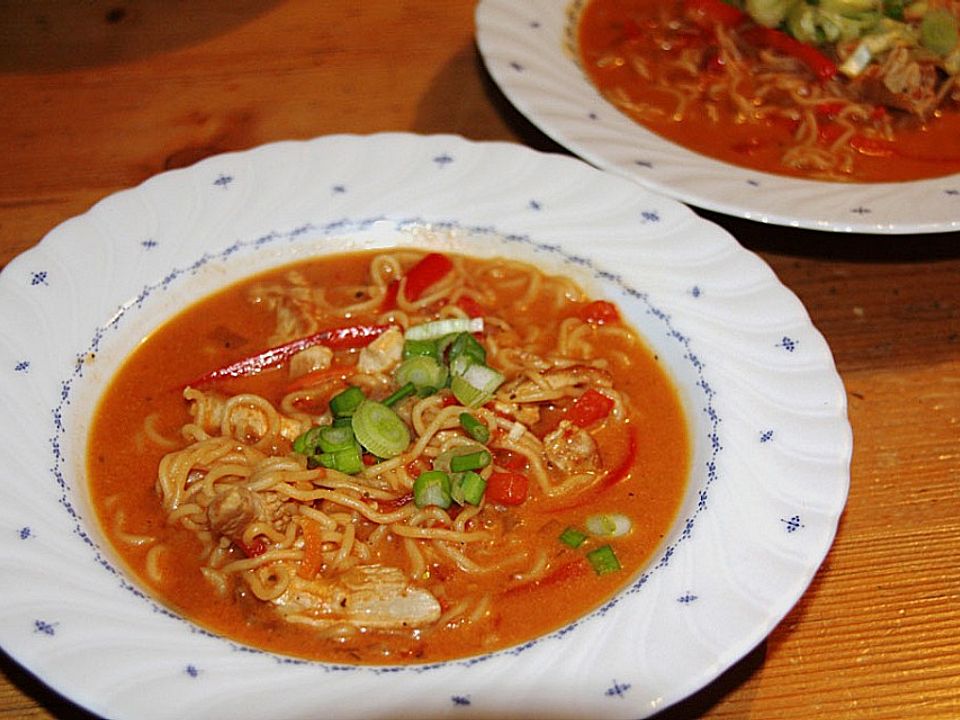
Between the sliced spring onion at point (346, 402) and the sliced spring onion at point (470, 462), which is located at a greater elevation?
the sliced spring onion at point (346, 402)

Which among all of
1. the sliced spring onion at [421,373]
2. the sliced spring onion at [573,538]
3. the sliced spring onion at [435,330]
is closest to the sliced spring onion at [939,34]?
the sliced spring onion at [435,330]

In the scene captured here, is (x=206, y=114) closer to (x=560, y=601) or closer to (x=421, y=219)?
(x=421, y=219)

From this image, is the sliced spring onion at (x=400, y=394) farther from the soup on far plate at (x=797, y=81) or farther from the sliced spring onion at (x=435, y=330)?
the soup on far plate at (x=797, y=81)

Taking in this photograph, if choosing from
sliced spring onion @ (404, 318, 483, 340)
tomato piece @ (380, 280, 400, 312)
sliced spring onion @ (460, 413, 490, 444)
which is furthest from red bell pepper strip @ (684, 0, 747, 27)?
sliced spring onion @ (460, 413, 490, 444)

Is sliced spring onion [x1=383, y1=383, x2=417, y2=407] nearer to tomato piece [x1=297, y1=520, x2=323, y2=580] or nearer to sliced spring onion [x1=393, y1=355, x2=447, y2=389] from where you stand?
sliced spring onion [x1=393, y1=355, x2=447, y2=389]

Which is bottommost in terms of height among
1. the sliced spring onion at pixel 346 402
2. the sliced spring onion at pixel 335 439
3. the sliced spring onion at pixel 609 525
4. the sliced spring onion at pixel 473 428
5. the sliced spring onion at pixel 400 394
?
the sliced spring onion at pixel 609 525

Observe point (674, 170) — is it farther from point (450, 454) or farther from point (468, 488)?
point (468, 488)


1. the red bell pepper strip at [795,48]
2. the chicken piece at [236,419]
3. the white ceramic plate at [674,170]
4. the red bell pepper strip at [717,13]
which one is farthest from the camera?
the red bell pepper strip at [717,13]
